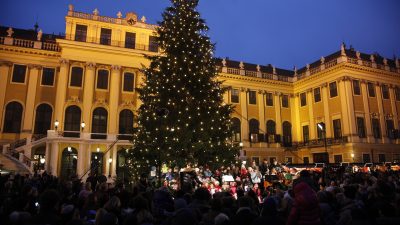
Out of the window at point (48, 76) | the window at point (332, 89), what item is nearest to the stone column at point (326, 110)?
the window at point (332, 89)

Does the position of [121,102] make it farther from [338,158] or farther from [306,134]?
[338,158]

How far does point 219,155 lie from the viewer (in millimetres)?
16875

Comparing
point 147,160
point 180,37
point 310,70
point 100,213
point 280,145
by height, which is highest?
point 310,70

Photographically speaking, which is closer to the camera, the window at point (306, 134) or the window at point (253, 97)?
Answer: the window at point (306, 134)

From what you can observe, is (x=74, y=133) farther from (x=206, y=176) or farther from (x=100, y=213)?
(x=100, y=213)

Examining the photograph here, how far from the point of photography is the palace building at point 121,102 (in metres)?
31.3

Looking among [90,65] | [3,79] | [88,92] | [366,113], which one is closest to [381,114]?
[366,113]

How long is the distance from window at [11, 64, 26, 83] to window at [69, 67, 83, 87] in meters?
4.66

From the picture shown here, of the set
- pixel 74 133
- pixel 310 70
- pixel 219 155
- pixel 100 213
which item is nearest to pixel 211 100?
pixel 219 155

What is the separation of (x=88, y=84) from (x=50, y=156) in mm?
7946

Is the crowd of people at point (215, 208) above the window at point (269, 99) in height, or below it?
below

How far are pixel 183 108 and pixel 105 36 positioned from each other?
2175 centimetres

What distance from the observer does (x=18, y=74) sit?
3250 cm

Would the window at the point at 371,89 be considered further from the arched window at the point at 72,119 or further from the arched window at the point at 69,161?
the arched window at the point at 69,161
